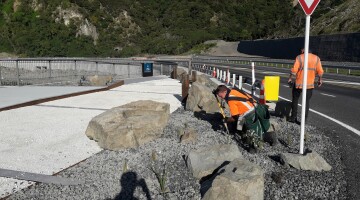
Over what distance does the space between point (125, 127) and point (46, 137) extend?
1901 millimetres

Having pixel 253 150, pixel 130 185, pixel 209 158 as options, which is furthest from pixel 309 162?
pixel 130 185

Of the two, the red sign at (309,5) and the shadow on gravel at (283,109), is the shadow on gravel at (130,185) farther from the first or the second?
the shadow on gravel at (283,109)

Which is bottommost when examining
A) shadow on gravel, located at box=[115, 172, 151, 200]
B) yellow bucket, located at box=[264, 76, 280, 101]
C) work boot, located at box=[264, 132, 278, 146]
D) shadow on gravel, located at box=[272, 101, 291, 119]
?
shadow on gravel, located at box=[115, 172, 151, 200]

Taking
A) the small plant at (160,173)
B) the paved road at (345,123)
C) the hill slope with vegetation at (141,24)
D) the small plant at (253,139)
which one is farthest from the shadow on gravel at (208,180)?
the hill slope with vegetation at (141,24)

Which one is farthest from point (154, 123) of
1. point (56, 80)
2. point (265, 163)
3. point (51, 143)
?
point (56, 80)

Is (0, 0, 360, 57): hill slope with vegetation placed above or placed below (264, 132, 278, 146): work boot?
above

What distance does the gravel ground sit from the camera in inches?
179

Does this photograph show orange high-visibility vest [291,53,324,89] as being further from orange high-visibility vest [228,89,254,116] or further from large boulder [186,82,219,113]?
large boulder [186,82,219,113]

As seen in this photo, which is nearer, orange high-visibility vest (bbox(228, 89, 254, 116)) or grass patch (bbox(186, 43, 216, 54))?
orange high-visibility vest (bbox(228, 89, 254, 116))

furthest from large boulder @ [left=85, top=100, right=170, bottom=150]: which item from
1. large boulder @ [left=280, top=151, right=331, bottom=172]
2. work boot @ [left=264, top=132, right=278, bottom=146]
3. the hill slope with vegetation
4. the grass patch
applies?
the grass patch

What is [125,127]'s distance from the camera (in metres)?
6.65

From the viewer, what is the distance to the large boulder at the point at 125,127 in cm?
648

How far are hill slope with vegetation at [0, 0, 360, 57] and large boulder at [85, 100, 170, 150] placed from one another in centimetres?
4995

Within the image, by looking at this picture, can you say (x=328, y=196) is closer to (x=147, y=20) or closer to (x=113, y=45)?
(x=113, y=45)
